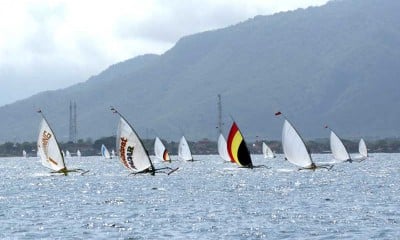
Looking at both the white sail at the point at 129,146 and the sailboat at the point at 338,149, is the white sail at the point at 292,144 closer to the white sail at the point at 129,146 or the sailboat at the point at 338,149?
the white sail at the point at 129,146

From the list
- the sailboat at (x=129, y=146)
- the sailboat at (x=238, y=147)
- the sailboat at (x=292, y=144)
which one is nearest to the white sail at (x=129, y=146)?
the sailboat at (x=129, y=146)

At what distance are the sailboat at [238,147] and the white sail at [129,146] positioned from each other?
828 inches

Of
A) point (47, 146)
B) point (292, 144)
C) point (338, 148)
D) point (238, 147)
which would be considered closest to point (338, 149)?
point (338, 148)

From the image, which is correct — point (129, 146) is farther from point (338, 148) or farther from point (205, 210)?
point (338, 148)

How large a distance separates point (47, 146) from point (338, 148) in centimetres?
7351

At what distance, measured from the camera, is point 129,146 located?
9844 centimetres

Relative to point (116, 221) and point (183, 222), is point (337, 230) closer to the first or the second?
point (183, 222)

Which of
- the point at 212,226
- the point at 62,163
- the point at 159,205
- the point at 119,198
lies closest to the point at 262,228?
the point at 212,226

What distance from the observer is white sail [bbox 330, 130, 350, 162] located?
6540 inches

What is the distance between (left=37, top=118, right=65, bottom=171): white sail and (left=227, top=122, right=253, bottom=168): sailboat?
2226 centimetres

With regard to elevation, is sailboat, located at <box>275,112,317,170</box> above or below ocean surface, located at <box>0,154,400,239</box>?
above

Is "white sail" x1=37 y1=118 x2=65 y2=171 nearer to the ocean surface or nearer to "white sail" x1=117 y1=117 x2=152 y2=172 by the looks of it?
the ocean surface

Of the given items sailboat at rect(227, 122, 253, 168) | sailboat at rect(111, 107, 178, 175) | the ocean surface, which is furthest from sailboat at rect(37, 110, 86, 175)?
sailboat at rect(227, 122, 253, 168)

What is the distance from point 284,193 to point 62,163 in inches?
1403
